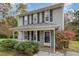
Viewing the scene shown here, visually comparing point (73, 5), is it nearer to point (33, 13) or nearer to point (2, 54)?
point (33, 13)

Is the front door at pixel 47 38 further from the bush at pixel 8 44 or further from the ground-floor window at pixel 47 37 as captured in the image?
the bush at pixel 8 44

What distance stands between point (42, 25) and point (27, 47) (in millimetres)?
773

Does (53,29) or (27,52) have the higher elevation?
(53,29)

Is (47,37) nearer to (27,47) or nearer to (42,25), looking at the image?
(42,25)

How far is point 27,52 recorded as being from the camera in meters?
5.52

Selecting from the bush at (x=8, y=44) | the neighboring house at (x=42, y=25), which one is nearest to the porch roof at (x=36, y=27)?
the neighboring house at (x=42, y=25)

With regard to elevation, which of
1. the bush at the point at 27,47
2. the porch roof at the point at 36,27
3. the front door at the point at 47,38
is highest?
the porch roof at the point at 36,27

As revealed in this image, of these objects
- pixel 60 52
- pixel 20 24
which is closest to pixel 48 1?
pixel 20 24

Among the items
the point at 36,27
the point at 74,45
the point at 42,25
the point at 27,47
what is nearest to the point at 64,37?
the point at 74,45

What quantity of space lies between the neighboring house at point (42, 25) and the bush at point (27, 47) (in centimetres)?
14

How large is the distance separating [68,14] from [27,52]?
1618 mm

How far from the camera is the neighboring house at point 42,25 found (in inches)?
217

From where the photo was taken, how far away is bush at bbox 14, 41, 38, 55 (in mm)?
5500

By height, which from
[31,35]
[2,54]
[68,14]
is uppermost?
[68,14]
